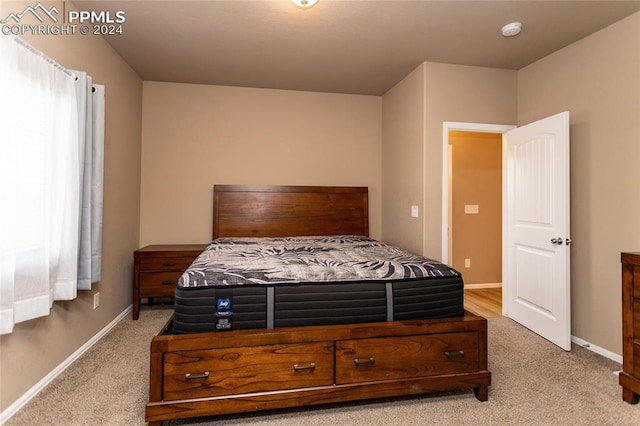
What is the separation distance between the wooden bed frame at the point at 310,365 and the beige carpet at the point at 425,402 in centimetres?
12

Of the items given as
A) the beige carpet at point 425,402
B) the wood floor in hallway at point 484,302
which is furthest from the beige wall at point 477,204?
the beige carpet at point 425,402

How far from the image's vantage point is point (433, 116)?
3.30m

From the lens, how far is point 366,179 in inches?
172

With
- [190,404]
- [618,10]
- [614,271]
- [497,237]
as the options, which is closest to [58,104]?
[190,404]

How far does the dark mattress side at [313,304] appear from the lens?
1783mm

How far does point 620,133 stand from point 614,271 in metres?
1.05

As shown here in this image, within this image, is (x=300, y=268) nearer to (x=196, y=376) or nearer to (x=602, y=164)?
(x=196, y=376)

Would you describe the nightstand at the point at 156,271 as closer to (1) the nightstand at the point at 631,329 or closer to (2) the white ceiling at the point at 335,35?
(2) the white ceiling at the point at 335,35

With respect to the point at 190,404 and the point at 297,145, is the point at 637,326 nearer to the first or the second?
the point at 190,404

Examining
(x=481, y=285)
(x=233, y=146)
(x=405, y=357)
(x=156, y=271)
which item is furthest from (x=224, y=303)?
(x=481, y=285)

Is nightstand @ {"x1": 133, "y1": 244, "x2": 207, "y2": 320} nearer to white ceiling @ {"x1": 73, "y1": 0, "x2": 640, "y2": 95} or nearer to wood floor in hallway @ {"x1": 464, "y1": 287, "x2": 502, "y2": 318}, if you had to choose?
white ceiling @ {"x1": 73, "y1": 0, "x2": 640, "y2": 95}

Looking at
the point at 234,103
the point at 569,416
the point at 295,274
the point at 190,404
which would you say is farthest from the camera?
the point at 234,103

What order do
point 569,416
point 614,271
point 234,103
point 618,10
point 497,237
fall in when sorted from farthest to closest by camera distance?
point 497,237 → point 234,103 → point 614,271 → point 618,10 → point 569,416

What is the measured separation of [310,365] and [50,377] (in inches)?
68.5
